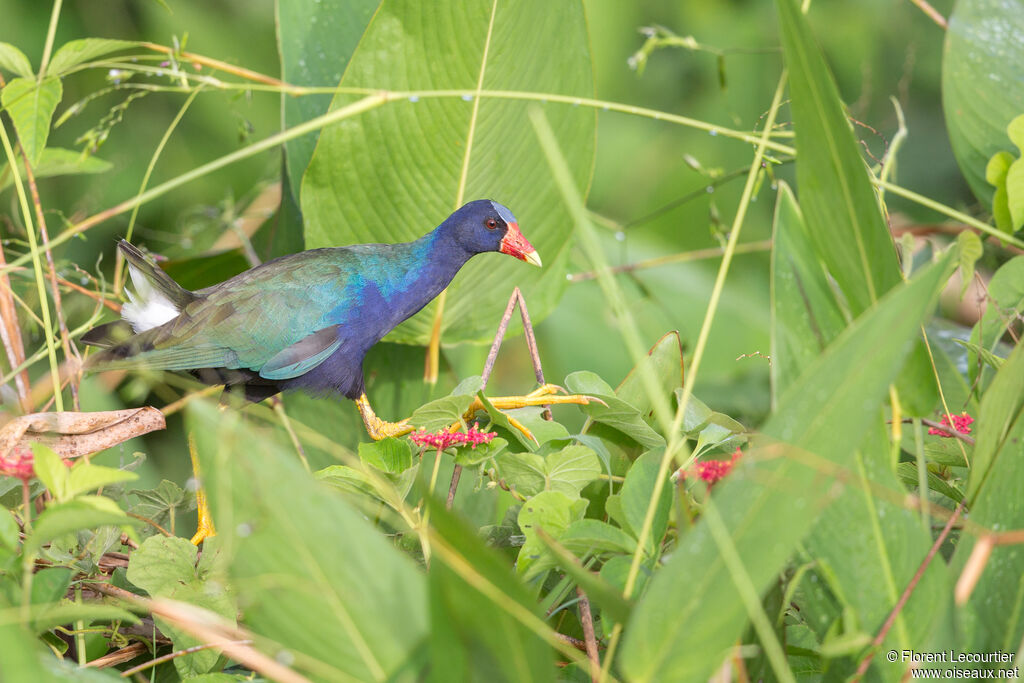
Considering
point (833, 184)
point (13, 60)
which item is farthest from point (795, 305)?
point (13, 60)

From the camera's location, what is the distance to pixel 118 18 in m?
2.41

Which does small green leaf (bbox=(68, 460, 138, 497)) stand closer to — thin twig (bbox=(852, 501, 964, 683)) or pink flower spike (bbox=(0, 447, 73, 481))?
pink flower spike (bbox=(0, 447, 73, 481))

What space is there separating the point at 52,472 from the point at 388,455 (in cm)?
24

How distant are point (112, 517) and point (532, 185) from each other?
80 centimetres

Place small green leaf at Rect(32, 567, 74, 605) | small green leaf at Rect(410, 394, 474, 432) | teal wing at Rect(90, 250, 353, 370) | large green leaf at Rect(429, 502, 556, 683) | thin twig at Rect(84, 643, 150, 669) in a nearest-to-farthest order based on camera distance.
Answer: large green leaf at Rect(429, 502, 556, 683) < small green leaf at Rect(32, 567, 74, 605) < thin twig at Rect(84, 643, 150, 669) < small green leaf at Rect(410, 394, 474, 432) < teal wing at Rect(90, 250, 353, 370)

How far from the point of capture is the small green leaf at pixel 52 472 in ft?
1.64

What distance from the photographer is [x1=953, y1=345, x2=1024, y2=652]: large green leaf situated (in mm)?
506

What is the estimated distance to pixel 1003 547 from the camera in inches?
20.2

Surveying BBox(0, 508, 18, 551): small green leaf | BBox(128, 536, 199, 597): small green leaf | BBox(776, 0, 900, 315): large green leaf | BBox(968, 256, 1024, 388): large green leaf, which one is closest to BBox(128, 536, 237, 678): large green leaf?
BBox(128, 536, 199, 597): small green leaf

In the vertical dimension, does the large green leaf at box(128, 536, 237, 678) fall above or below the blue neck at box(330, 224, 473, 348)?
above

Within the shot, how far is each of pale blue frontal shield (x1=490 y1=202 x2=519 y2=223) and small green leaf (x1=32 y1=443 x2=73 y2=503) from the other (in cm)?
79

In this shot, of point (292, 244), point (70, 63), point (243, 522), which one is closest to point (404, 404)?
point (292, 244)

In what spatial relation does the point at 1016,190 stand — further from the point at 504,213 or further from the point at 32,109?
the point at 32,109

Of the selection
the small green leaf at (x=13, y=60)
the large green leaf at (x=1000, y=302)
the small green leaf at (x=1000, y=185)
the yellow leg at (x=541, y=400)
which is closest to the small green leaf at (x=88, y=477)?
the yellow leg at (x=541, y=400)
